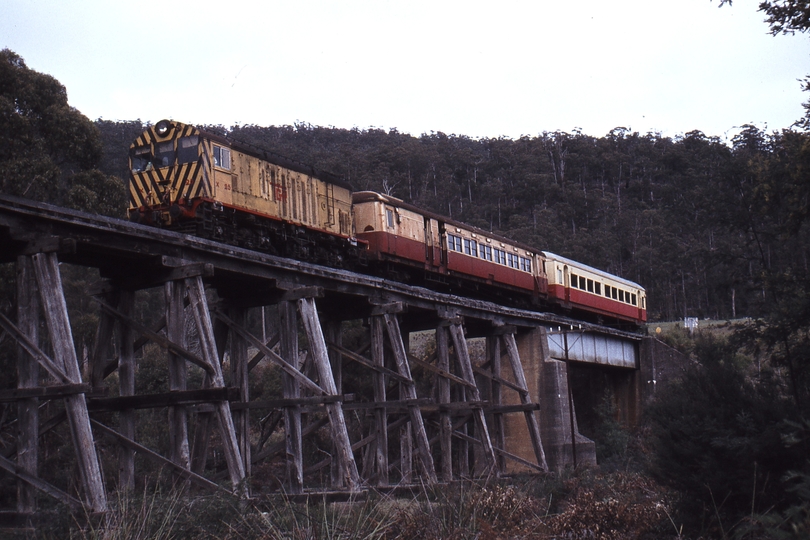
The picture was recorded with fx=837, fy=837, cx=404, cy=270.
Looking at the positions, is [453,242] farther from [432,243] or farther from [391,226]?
[391,226]

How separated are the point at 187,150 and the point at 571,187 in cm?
7513

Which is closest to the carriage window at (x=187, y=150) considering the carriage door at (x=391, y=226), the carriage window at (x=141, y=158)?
the carriage window at (x=141, y=158)

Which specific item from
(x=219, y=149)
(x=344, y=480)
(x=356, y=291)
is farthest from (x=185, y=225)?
(x=344, y=480)

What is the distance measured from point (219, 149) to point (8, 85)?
10.4 metres

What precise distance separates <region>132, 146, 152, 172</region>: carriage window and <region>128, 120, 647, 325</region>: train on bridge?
0.02 m

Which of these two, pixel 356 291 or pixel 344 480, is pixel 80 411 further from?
pixel 356 291

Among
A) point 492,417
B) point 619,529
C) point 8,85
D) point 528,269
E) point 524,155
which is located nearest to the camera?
point 619,529

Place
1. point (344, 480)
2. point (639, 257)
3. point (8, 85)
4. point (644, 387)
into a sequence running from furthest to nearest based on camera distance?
1. point (639, 257)
2. point (644, 387)
3. point (8, 85)
4. point (344, 480)

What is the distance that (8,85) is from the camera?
993 inches

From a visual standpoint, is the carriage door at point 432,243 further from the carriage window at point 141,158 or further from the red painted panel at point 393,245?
the carriage window at point 141,158

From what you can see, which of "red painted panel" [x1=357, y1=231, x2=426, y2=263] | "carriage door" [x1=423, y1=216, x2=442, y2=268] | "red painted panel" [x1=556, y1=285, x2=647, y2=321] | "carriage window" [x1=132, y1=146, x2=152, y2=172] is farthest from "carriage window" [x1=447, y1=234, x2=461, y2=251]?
"carriage window" [x1=132, y1=146, x2=152, y2=172]

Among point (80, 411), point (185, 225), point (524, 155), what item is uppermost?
point (524, 155)

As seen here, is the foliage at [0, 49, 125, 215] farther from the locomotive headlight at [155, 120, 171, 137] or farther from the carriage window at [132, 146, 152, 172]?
the locomotive headlight at [155, 120, 171, 137]

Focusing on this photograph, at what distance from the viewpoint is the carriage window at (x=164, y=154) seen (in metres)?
18.6
